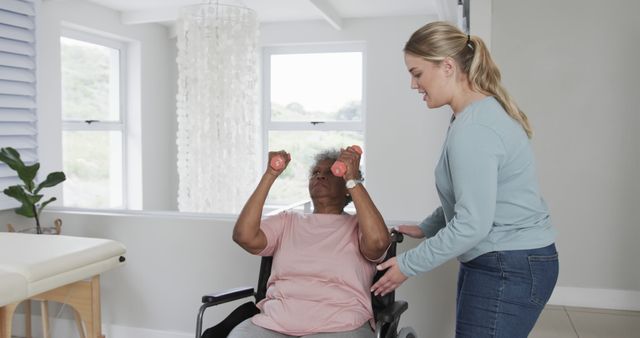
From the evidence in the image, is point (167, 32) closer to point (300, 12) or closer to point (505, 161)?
point (300, 12)

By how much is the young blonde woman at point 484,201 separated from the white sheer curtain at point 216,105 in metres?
2.97

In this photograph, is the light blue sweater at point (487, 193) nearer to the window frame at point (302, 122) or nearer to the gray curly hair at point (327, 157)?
the gray curly hair at point (327, 157)

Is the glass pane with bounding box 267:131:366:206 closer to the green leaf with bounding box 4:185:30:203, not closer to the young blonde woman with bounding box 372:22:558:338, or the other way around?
the green leaf with bounding box 4:185:30:203

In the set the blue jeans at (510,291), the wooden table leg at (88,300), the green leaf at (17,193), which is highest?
the green leaf at (17,193)

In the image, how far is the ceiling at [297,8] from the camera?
4984 mm

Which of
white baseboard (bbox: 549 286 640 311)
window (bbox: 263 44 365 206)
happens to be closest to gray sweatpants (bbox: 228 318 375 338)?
white baseboard (bbox: 549 286 640 311)

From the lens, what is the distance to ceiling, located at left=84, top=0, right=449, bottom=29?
4.98 meters

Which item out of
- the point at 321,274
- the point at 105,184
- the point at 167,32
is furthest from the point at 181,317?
the point at 167,32

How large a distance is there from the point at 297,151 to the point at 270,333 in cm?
411

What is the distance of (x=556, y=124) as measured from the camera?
3.73 metres

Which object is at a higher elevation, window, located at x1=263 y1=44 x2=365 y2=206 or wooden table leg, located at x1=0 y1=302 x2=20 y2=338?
window, located at x1=263 y1=44 x2=365 y2=206

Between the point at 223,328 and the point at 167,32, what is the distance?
177 inches

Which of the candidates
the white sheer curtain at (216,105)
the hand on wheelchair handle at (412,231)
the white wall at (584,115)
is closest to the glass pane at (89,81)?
the white sheer curtain at (216,105)

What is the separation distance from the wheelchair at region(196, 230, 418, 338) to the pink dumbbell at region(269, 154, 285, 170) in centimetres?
43
